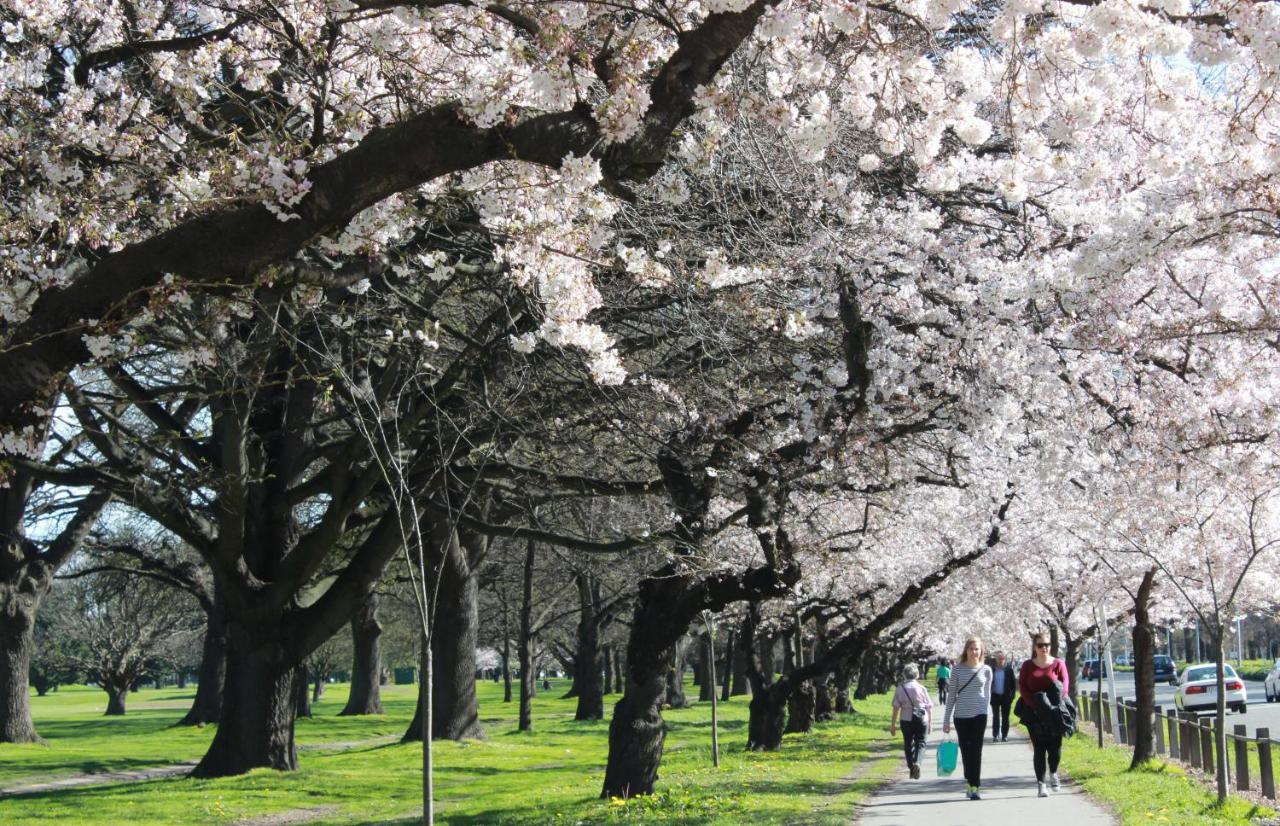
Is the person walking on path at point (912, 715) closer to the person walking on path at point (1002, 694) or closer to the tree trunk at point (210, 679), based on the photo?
the person walking on path at point (1002, 694)

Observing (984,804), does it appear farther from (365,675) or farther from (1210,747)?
(365,675)

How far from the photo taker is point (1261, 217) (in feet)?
24.0

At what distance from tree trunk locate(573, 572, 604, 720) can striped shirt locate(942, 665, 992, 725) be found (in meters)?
17.4

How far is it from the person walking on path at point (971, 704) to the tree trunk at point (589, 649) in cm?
1722

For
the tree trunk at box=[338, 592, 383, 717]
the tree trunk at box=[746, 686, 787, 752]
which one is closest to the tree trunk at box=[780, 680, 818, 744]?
the tree trunk at box=[746, 686, 787, 752]

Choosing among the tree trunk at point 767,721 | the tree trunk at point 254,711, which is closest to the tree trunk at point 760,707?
the tree trunk at point 767,721

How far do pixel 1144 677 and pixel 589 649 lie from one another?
19010mm

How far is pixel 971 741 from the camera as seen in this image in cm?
1228

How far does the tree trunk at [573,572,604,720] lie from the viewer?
102 ft

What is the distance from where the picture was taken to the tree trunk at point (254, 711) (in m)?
15.9

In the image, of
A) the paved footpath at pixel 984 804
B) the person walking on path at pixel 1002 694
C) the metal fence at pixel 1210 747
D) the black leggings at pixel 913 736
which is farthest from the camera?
the person walking on path at pixel 1002 694

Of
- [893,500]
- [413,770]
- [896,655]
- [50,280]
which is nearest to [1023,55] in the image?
[50,280]

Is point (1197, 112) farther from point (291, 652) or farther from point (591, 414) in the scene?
point (291, 652)

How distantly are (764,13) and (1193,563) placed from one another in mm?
11900
